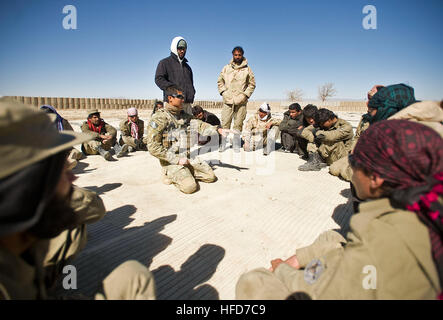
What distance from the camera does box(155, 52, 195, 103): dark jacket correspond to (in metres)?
4.35

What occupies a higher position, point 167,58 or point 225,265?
point 167,58

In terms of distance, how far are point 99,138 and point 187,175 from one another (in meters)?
3.10

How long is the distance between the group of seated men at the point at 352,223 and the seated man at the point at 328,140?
11.0ft

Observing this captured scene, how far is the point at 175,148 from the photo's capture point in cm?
375

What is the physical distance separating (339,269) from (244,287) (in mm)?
461

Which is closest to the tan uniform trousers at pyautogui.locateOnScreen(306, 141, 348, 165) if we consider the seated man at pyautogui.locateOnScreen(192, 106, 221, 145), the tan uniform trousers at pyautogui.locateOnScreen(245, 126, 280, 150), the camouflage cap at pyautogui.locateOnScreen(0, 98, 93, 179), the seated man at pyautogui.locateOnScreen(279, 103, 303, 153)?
the seated man at pyautogui.locateOnScreen(279, 103, 303, 153)

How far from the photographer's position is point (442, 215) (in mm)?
853

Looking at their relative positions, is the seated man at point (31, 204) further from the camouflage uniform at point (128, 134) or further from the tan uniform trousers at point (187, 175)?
the camouflage uniform at point (128, 134)

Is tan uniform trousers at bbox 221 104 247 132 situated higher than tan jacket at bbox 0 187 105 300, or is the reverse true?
tan uniform trousers at bbox 221 104 247 132

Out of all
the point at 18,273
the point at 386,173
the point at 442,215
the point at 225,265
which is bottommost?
the point at 225,265

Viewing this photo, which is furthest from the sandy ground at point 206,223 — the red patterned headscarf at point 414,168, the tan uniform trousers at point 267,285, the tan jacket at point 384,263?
the red patterned headscarf at point 414,168

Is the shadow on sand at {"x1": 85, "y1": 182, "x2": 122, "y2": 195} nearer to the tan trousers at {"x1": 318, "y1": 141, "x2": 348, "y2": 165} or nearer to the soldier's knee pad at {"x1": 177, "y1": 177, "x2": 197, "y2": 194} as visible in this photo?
the soldier's knee pad at {"x1": 177, "y1": 177, "x2": 197, "y2": 194}
